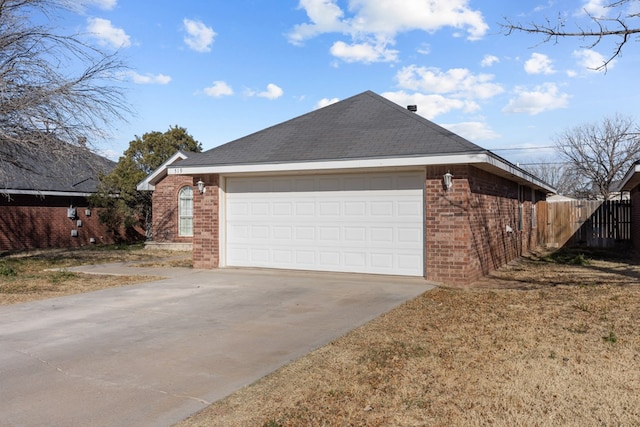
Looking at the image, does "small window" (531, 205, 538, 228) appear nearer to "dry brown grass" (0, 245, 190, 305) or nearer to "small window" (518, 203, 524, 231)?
"small window" (518, 203, 524, 231)

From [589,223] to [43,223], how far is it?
23.2m

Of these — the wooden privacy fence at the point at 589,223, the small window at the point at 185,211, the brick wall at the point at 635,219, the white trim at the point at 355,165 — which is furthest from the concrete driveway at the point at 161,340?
the wooden privacy fence at the point at 589,223

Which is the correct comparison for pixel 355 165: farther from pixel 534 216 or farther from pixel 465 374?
pixel 534 216

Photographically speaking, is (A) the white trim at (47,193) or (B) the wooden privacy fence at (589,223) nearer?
(A) the white trim at (47,193)

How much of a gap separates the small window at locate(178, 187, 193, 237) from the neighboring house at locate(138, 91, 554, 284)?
26.2 feet

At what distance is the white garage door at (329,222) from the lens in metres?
10.9

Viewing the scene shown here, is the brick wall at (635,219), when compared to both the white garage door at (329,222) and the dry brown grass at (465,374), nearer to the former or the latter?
the white garage door at (329,222)

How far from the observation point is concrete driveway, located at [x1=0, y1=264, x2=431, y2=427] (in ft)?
13.6

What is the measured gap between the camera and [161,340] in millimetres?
6125

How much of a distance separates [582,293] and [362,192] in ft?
15.9

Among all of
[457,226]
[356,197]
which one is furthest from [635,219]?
[356,197]

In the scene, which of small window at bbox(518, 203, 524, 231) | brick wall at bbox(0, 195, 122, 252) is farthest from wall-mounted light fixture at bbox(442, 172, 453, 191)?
brick wall at bbox(0, 195, 122, 252)

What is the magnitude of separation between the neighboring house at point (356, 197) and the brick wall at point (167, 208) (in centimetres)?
821

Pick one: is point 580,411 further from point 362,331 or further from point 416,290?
point 416,290
